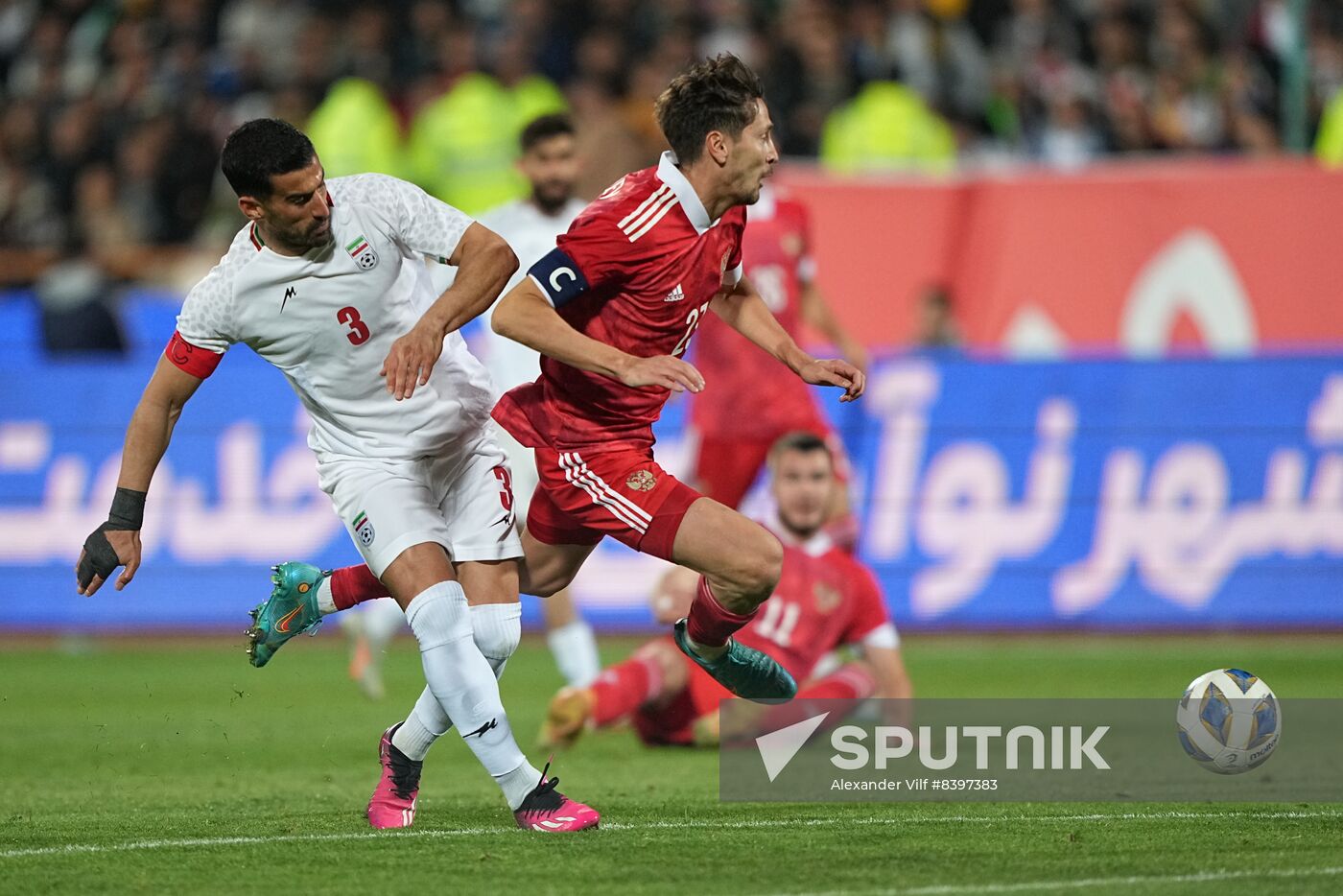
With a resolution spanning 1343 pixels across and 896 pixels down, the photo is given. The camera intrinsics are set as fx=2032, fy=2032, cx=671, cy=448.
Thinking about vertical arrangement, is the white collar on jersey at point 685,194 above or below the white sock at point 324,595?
above

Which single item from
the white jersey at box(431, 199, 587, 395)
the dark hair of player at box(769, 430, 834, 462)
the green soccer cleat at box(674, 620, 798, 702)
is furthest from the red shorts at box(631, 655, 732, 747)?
the white jersey at box(431, 199, 587, 395)

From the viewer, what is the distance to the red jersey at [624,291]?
245 inches

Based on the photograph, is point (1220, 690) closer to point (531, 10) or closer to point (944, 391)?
point (944, 391)

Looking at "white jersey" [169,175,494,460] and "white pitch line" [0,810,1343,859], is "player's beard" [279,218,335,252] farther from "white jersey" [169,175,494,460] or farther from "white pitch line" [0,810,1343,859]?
"white pitch line" [0,810,1343,859]

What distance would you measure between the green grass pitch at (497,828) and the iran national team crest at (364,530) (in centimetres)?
89

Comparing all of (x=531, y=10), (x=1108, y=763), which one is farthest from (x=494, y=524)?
(x=531, y=10)

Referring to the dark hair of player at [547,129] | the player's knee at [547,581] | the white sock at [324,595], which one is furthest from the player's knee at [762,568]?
the dark hair of player at [547,129]

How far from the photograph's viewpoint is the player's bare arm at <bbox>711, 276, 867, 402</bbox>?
6.25 metres

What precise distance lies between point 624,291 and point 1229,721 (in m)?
2.42

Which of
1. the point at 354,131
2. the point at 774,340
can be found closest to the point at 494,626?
the point at 774,340

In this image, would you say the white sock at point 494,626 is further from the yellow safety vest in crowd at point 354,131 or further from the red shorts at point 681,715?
the yellow safety vest in crowd at point 354,131

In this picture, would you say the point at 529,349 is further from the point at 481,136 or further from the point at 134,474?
the point at 481,136

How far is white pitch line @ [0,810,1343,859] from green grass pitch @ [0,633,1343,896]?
14mm

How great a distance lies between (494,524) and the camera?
6.57 metres
